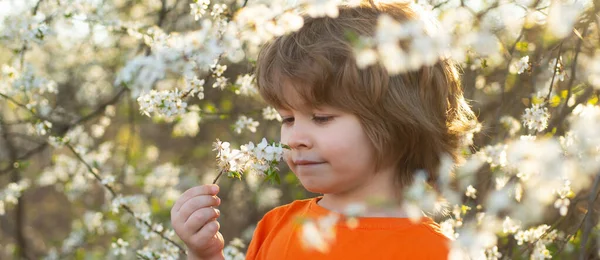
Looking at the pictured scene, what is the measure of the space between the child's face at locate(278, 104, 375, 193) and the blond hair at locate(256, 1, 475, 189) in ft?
0.08

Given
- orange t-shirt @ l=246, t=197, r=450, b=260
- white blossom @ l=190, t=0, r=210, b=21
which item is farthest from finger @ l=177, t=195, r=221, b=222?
white blossom @ l=190, t=0, r=210, b=21

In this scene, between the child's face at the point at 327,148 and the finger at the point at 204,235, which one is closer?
the child's face at the point at 327,148

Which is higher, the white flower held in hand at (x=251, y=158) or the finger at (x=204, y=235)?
the white flower held in hand at (x=251, y=158)

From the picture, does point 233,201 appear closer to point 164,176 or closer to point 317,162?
point 164,176

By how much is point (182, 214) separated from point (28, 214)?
604 centimetres

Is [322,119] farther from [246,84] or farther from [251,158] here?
[246,84]

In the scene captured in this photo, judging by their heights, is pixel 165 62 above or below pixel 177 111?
above

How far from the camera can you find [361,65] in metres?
1.50

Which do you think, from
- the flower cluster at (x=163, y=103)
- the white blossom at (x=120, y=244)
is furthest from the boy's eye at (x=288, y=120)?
the white blossom at (x=120, y=244)

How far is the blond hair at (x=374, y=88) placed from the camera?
66.7 inches

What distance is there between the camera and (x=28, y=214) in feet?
23.9

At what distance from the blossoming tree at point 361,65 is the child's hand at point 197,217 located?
10 centimetres

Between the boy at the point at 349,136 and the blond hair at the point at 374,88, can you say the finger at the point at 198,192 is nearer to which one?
the boy at the point at 349,136

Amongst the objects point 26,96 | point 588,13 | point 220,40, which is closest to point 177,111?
point 220,40
